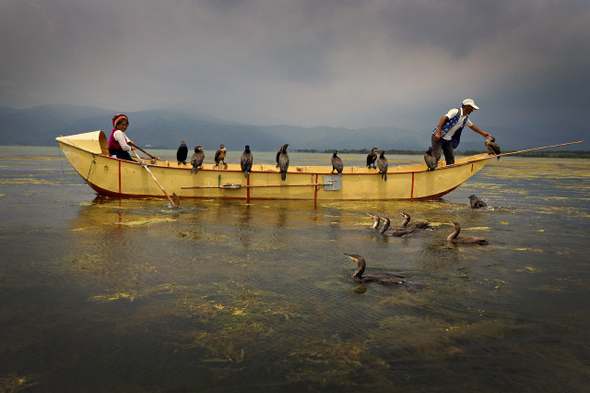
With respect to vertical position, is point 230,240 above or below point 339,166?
below

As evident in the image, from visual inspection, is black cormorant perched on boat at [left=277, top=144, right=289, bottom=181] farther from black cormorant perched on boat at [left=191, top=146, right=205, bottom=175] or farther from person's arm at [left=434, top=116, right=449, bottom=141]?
person's arm at [left=434, top=116, right=449, bottom=141]

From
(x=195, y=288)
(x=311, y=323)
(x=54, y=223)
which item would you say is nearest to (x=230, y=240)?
(x=195, y=288)

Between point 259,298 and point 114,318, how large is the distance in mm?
1729

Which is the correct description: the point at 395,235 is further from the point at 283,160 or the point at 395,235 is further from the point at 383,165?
the point at 283,160

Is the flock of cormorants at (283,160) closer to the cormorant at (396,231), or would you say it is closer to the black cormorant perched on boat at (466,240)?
the cormorant at (396,231)

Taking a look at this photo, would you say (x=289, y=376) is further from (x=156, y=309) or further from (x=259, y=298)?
(x=156, y=309)

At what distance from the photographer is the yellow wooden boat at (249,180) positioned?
44.0 ft

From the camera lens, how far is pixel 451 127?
13.5 metres

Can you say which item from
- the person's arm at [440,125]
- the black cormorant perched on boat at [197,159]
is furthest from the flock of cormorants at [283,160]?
the person's arm at [440,125]

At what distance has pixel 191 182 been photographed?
14.0 metres

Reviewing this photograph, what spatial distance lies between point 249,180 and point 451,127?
25.4ft

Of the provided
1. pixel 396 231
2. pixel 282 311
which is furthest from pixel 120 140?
pixel 282 311

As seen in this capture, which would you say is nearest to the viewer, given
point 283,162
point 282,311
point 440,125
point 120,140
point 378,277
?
point 282,311

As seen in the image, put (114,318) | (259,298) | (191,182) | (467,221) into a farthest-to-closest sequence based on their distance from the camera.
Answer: (191,182) → (467,221) → (259,298) → (114,318)
